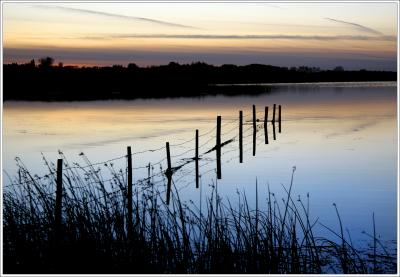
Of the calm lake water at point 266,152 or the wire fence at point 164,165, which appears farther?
the calm lake water at point 266,152

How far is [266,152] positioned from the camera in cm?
2655

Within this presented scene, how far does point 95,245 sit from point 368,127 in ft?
116

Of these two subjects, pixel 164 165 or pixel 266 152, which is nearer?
pixel 164 165

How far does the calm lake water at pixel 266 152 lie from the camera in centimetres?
1659

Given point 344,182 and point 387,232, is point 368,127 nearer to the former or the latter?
point 344,182

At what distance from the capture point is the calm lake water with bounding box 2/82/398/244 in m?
16.6

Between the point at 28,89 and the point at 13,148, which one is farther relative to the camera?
the point at 28,89

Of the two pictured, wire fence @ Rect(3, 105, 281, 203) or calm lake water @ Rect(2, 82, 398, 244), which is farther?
calm lake water @ Rect(2, 82, 398, 244)

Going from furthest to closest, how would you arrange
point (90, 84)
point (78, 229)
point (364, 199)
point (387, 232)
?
point (90, 84) → point (364, 199) → point (387, 232) → point (78, 229)

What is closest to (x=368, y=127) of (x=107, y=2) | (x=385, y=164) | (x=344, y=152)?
(x=344, y=152)

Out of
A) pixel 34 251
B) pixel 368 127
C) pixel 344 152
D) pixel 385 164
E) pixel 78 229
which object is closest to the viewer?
pixel 34 251

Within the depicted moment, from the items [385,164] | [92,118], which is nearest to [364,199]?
[385,164]

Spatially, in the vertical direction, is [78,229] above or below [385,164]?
above

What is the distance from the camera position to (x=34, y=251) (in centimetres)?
659
